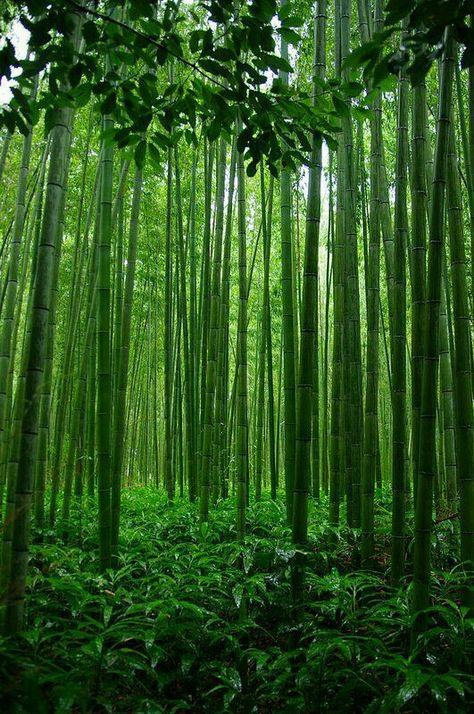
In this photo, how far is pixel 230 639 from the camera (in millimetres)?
1659

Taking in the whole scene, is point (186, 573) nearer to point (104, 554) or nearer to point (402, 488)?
point (104, 554)

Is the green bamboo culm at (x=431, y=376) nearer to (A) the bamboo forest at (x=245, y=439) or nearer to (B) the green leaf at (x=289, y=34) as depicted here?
(A) the bamboo forest at (x=245, y=439)

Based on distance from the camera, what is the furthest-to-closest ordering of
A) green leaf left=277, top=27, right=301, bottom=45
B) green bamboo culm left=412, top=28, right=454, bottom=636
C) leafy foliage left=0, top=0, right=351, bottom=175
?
green bamboo culm left=412, top=28, right=454, bottom=636
green leaf left=277, top=27, right=301, bottom=45
leafy foliage left=0, top=0, right=351, bottom=175

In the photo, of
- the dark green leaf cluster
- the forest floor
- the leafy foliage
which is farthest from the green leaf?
the forest floor

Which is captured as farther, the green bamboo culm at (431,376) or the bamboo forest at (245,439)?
the green bamboo culm at (431,376)

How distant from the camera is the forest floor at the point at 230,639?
1353 mm

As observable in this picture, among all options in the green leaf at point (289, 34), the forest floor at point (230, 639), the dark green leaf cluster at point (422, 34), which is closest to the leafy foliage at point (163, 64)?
the green leaf at point (289, 34)

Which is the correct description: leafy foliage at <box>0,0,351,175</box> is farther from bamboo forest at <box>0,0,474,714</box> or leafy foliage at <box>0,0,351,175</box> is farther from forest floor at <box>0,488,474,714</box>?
forest floor at <box>0,488,474,714</box>

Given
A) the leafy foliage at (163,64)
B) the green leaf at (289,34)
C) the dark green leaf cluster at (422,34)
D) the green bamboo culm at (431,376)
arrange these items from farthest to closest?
the green bamboo culm at (431,376) → the green leaf at (289,34) → the leafy foliage at (163,64) → the dark green leaf cluster at (422,34)

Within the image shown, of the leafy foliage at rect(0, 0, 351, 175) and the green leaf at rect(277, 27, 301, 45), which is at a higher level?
the green leaf at rect(277, 27, 301, 45)

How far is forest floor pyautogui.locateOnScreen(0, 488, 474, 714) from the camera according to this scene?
1353mm

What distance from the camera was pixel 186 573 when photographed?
222cm

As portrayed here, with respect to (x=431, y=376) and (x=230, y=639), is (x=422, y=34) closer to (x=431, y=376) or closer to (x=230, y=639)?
(x=431, y=376)

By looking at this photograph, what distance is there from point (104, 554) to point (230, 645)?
0.82 m
